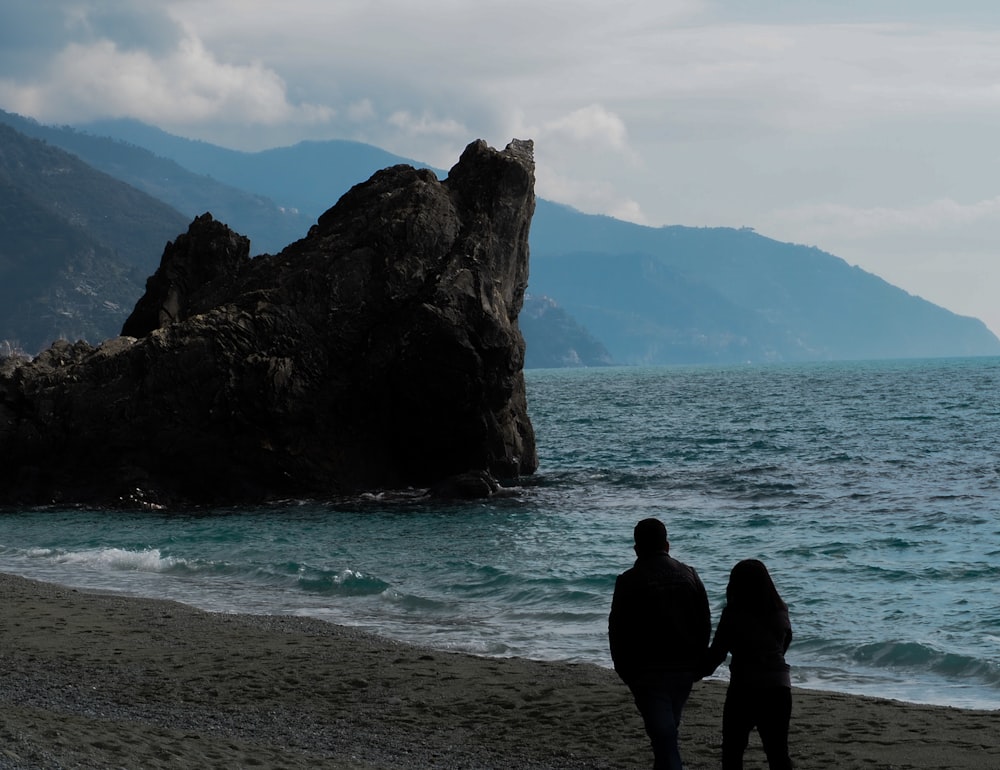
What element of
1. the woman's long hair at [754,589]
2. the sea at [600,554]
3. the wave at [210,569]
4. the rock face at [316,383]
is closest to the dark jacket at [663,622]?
the woman's long hair at [754,589]

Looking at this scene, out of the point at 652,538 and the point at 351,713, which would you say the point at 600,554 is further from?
the point at 652,538

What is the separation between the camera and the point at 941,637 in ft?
54.4

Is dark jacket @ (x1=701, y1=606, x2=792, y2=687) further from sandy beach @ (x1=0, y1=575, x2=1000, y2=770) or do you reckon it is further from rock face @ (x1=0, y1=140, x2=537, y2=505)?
rock face @ (x1=0, y1=140, x2=537, y2=505)

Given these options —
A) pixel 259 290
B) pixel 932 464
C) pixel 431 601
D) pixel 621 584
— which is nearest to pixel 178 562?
pixel 431 601

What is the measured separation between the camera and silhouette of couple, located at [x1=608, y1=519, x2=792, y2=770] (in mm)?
8273

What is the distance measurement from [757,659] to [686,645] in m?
0.51

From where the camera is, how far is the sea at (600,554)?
1678cm

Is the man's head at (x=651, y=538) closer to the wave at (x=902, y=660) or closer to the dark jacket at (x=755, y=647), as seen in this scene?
the dark jacket at (x=755, y=647)

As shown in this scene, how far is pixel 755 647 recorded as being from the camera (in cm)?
830

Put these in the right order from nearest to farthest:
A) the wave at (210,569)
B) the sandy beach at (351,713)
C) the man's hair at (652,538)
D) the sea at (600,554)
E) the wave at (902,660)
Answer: the man's hair at (652,538)
the sandy beach at (351,713)
the wave at (902,660)
the sea at (600,554)
the wave at (210,569)

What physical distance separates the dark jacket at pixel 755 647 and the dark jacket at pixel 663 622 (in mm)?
131

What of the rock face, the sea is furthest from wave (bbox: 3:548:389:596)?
the rock face

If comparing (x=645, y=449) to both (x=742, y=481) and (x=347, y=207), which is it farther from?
(x=347, y=207)

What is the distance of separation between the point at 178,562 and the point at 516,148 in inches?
899
